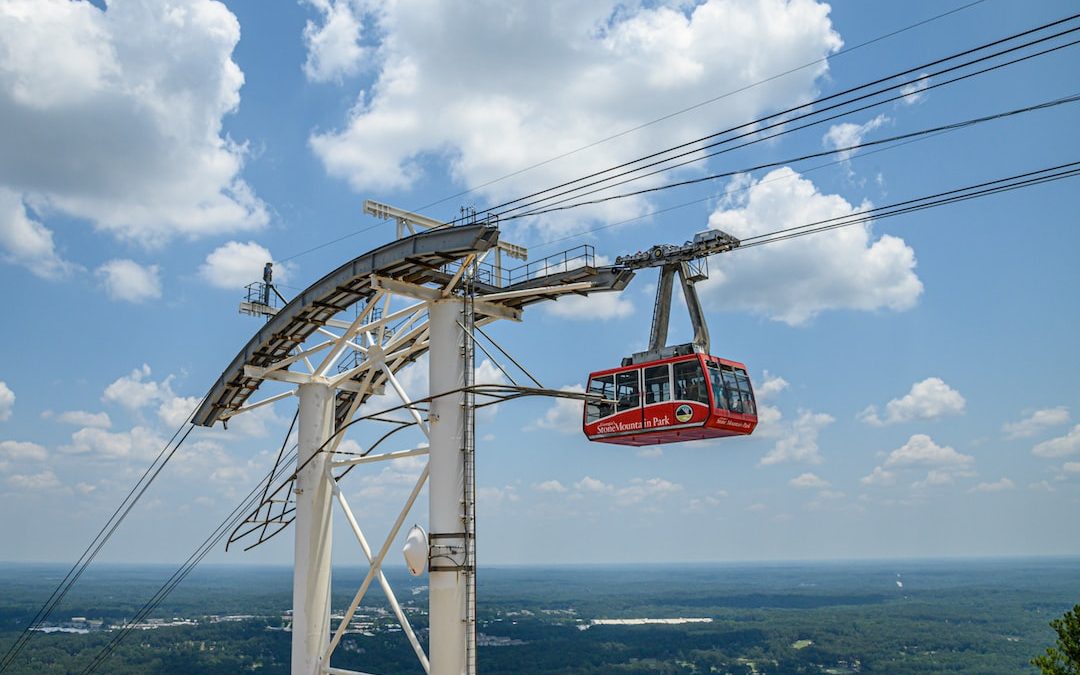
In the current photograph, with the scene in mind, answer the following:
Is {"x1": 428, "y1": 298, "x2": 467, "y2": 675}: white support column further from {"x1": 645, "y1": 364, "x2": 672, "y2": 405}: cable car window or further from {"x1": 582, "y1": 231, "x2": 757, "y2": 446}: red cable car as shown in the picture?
{"x1": 645, "y1": 364, "x2": 672, "y2": 405}: cable car window

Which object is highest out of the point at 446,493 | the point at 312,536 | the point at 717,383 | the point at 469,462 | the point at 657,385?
the point at 657,385

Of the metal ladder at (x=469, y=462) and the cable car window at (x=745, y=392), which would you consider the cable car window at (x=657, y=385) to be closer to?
the cable car window at (x=745, y=392)

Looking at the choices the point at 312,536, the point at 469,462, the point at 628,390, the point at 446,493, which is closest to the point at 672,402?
the point at 628,390

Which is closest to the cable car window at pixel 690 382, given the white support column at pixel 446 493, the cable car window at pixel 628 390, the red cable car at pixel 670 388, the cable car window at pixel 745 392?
the red cable car at pixel 670 388

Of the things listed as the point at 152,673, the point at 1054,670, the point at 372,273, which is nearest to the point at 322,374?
the point at 372,273

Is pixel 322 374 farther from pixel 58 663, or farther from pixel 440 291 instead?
pixel 58 663

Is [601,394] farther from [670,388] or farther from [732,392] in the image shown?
[732,392]

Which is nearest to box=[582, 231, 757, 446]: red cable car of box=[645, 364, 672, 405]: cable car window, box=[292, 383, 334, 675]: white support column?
box=[645, 364, 672, 405]: cable car window
